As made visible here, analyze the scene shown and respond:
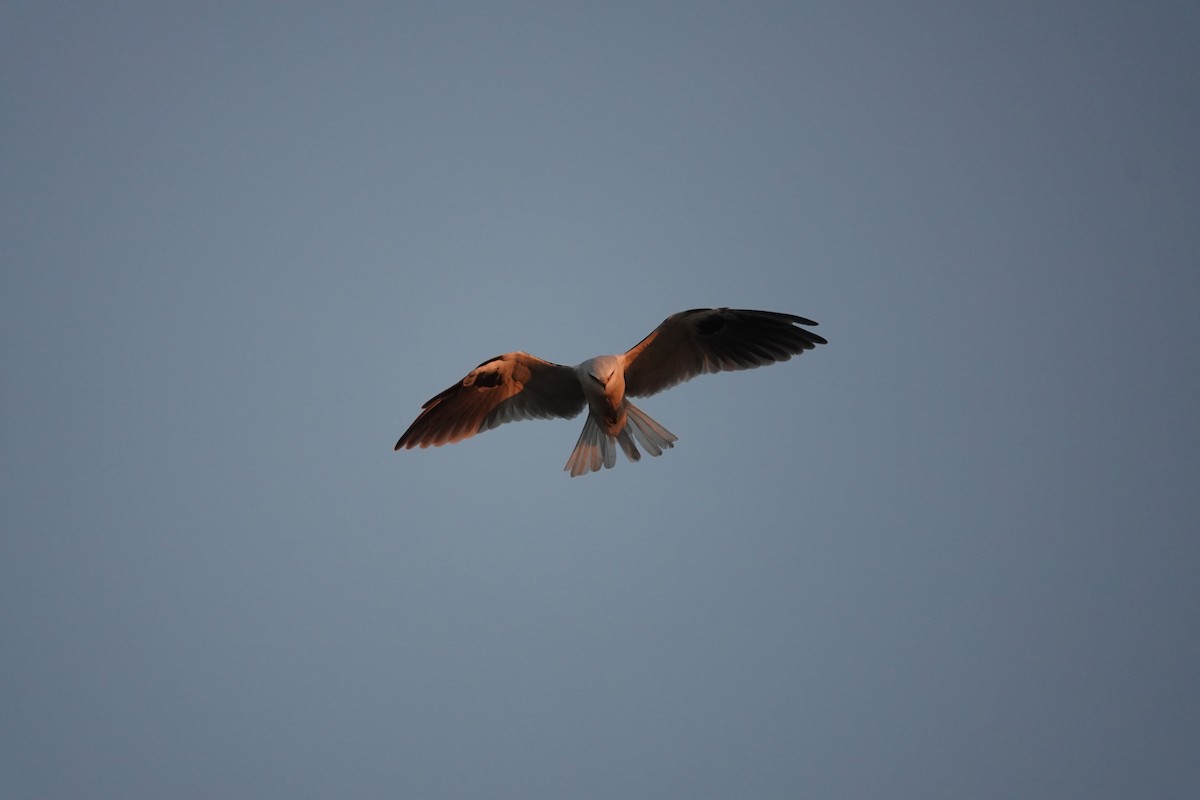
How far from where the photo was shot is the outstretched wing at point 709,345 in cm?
863

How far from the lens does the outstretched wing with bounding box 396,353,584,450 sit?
8.64 meters

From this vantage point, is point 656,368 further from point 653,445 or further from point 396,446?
point 396,446

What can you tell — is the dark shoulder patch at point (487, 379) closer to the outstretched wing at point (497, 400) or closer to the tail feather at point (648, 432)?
the outstretched wing at point (497, 400)

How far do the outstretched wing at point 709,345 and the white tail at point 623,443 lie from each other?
1.98ft

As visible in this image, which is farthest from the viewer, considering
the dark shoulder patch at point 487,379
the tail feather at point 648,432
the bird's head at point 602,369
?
the dark shoulder patch at point 487,379

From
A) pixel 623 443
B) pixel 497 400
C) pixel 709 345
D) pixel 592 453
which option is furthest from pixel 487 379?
pixel 709 345

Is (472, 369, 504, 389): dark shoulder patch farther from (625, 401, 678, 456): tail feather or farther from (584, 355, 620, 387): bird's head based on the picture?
(625, 401, 678, 456): tail feather

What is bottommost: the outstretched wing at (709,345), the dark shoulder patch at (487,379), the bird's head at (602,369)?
the bird's head at (602,369)

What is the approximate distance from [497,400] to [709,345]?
7.43 ft

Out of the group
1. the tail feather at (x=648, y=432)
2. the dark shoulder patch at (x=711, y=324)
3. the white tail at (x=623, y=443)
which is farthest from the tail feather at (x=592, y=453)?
the dark shoulder patch at (x=711, y=324)

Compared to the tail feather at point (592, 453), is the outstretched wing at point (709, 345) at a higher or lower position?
higher

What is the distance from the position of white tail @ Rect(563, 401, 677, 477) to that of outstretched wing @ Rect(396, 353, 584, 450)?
2.11 ft

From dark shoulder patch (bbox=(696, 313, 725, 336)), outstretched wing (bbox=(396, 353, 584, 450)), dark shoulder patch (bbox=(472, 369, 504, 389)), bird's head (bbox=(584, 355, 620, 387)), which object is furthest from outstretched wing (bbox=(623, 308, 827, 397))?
dark shoulder patch (bbox=(472, 369, 504, 389))

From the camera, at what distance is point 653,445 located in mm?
8391
